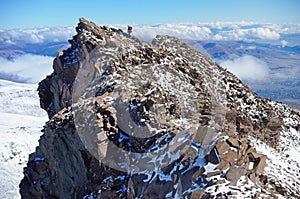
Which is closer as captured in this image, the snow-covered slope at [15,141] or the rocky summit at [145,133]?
the rocky summit at [145,133]

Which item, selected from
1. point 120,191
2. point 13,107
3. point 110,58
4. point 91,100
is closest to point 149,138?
point 120,191

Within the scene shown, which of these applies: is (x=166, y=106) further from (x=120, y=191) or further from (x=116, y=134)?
(x=120, y=191)

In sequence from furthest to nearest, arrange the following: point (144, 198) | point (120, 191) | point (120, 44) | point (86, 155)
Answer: point (120, 44) < point (86, 155) < point (120, 191) < point (144, 198)

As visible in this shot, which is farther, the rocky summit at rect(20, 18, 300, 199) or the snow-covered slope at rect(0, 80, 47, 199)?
the snow-covered slope at rect(0, 80, 47, 199)

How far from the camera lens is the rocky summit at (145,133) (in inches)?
699

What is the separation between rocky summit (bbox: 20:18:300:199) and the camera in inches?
699

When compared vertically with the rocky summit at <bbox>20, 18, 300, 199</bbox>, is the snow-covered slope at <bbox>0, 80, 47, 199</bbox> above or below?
below

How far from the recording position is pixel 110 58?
2928cm

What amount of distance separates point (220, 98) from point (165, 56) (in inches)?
332

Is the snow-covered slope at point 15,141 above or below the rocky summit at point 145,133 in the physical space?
below

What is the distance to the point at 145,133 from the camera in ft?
69.6

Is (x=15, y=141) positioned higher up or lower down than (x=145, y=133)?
lower down

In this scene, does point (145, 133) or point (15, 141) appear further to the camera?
point (15, 141)

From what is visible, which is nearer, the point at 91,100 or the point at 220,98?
the point at 91,100
